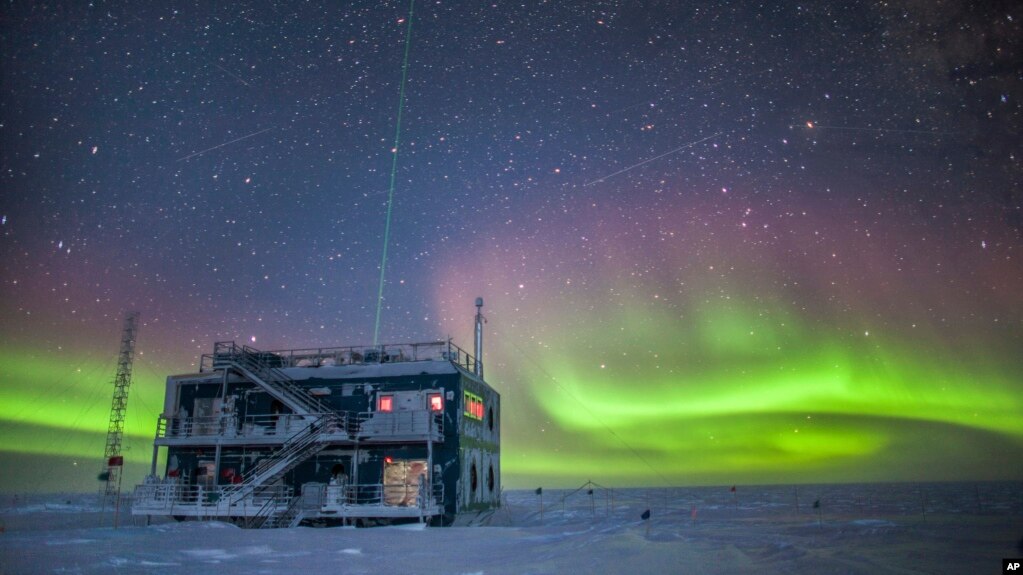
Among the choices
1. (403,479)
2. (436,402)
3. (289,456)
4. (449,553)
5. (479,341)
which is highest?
(479,341)

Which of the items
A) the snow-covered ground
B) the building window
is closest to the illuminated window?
the building window

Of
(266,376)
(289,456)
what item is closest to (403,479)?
(289,456)

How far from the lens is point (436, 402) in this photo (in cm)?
3609

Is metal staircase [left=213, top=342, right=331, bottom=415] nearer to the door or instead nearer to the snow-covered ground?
the door

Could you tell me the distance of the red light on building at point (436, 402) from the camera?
1415 inches

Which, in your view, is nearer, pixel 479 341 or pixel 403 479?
pixel 403 479

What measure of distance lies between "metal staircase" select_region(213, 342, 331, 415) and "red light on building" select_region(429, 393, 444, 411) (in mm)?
5783

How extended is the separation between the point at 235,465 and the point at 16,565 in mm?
23746

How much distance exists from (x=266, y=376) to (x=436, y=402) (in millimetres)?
9834

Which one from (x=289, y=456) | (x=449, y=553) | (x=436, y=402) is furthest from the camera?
(x=436, y=402)

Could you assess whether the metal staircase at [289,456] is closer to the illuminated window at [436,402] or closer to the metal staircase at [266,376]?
the metal staircase at [266,376]

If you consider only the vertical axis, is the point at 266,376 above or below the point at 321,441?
above

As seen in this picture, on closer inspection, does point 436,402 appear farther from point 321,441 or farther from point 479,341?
point 479,341

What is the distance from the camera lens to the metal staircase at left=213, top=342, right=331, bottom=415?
35969mm
